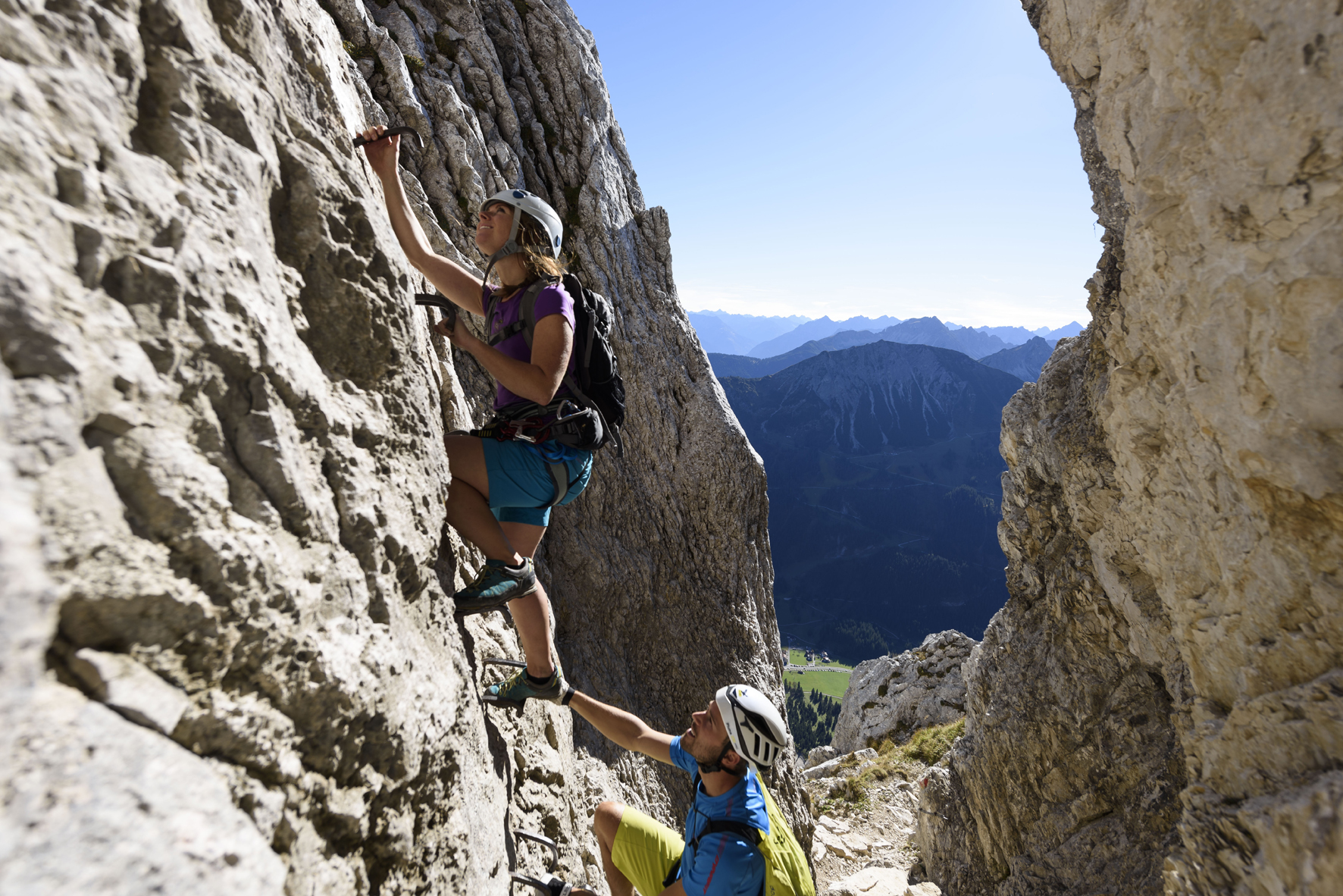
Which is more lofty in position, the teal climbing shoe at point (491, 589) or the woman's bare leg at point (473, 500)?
the woman's bare leg at point (473, 500)

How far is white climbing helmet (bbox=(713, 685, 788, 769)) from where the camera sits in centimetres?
587

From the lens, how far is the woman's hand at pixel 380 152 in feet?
14.8

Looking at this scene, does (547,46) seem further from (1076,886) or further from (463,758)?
(1076,886)

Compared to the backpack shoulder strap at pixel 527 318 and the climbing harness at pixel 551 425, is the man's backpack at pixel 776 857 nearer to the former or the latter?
the climbing harness at pixel 551 425

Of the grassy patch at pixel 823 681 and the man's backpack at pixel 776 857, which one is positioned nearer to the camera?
the man's backpack at pixel 776 857

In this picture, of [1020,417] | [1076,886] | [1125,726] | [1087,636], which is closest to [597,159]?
[1020,417]

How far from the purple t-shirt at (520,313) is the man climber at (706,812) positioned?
2.75 metres

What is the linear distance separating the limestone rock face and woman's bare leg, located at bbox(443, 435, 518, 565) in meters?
32.0

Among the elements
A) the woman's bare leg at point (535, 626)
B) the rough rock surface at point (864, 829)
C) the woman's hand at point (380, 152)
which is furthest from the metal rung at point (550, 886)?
the rough rock surface at point (864, 829)

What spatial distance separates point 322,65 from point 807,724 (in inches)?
6219

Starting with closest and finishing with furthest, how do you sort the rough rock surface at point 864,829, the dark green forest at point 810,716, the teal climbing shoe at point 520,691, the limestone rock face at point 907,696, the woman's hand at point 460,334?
the woman's hand at point 460,334, the teal climbing shoe at point 520,691, the rough rock surface at point 864,829, the limestone rock face at point 907,696, the dark green forest at point 810,716

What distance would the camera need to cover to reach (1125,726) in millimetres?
12172

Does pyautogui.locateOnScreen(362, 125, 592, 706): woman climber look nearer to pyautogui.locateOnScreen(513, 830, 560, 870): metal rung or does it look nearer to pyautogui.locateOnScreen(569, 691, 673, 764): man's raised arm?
pyautogui.locateOnScreen(569, 691, 673, 764): man's raised arm

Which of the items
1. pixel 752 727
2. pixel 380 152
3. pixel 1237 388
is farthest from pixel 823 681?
pixel 380 152
